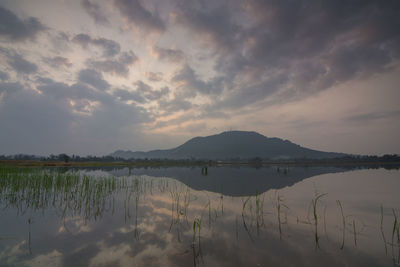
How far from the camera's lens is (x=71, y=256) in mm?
4605

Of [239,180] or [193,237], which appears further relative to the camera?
[239,180]

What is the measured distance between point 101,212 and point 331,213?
11906 millimetres

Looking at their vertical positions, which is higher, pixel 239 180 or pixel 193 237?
pixel 193 237

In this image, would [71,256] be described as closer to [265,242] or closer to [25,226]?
[25,226]

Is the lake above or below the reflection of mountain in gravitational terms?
A: above

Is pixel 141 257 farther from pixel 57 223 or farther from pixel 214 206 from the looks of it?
pixel 214 206

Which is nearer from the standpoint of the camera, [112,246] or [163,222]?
[112,246]

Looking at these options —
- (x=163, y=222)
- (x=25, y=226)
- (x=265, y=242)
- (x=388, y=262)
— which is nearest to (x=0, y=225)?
(x=25, y=226)

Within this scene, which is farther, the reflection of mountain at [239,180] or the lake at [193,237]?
the reflection of mountain at [239,180]

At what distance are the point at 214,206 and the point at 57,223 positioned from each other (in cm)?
740

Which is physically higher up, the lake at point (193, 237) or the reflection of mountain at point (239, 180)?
the lake at point (193, 237)

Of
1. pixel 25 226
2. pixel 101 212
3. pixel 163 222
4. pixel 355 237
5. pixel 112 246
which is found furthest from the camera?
pixel 101 212

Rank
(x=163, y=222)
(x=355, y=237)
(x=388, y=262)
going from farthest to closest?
(x=163, y=222) → (x=355, y=237) → (x=388, y=262)

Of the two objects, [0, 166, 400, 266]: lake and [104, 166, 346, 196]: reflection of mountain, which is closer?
[0, 166, 400, 266]: lake
